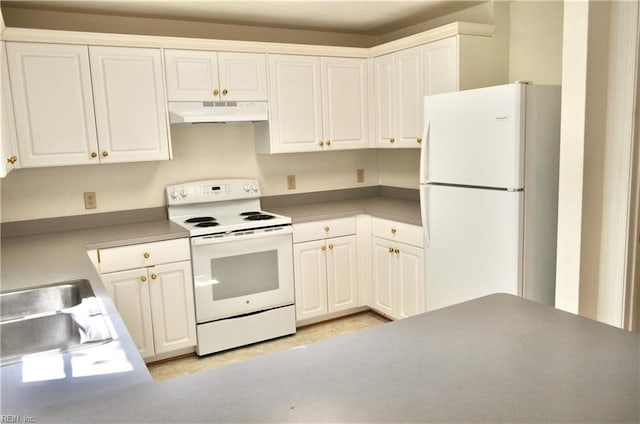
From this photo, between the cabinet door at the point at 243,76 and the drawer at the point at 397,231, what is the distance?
1235mm

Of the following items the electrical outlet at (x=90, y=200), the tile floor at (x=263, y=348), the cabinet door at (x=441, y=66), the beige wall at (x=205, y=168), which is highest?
the cabinet door at (x=441, y=66)

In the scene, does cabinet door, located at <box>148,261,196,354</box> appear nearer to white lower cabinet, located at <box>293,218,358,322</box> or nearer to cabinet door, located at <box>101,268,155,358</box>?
cabinet door, located at <box>101,268,155,358</box>

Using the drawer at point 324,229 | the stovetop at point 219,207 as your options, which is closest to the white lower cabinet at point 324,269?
the drawer at point 324,229

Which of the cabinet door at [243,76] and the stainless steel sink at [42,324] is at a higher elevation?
the cabinet door at [243,76]

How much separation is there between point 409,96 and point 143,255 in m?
2.12

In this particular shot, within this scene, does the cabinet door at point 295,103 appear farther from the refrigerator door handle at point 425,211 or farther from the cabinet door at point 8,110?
the cabinet door at point 8,110

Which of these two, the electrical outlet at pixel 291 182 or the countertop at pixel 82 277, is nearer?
the countertop at pixel 82 277

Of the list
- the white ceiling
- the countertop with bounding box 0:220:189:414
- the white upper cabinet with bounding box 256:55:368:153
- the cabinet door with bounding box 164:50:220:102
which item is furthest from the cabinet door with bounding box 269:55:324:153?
the countertop with bounding box 0:220:189:414

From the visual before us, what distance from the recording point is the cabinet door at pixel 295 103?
3662 millimetres

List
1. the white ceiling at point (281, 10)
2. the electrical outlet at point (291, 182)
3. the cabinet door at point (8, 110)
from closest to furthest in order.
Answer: the cabinet door at point (8, 110)
the white ceiling at point (281, 10)
the electrical outlet at point (291, 182)

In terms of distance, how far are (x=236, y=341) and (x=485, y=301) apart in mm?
2271

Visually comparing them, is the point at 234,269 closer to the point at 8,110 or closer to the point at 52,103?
the point at 52,103

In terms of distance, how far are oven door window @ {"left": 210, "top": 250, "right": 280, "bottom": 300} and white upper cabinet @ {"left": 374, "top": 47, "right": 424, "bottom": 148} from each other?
1272 mm

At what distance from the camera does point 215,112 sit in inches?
135
